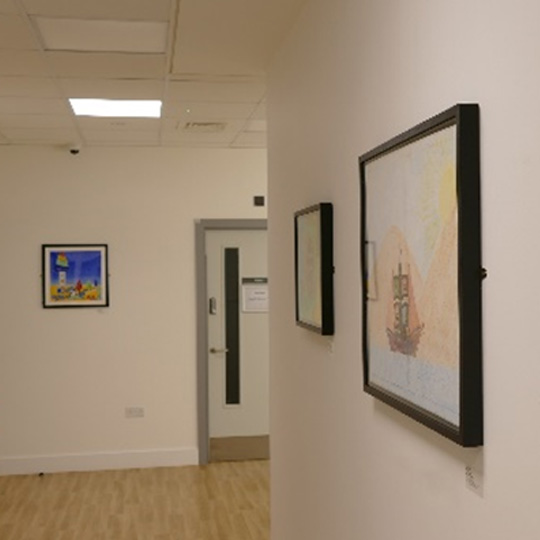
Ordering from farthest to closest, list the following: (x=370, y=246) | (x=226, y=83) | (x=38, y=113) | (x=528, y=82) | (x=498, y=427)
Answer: (x=38, y=113)
(x=226, y=83)
(x=370, y=246)
(x=498, y=427)
(x=528, y=82)

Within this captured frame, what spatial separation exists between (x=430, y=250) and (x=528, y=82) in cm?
50

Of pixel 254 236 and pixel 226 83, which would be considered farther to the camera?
pixel 254 236

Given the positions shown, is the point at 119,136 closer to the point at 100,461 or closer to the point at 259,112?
the point at 259,112

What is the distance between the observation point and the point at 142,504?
5824mm

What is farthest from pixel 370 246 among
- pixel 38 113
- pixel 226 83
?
pixel 38 113

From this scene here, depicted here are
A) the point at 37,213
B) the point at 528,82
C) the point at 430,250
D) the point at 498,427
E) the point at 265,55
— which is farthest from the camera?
the point at 37,213

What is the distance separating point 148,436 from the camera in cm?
687

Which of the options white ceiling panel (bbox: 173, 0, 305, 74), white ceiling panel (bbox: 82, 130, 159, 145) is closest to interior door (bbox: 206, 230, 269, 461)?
white ceiling panel (bbox: 82, 130, 159, 145)

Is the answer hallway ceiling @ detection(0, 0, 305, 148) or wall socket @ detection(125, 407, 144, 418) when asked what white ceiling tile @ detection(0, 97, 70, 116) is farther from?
wall socket @ detection(125, 407, 144, 418)

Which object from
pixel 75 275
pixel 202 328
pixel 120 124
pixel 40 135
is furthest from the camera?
pixel 202 328

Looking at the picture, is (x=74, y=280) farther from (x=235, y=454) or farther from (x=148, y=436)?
(x=235, y=454)

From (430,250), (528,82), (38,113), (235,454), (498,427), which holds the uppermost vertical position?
(38,113)

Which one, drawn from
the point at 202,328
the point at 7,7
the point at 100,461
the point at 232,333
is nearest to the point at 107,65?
the point at 7,7

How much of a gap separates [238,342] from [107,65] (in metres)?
3.52
